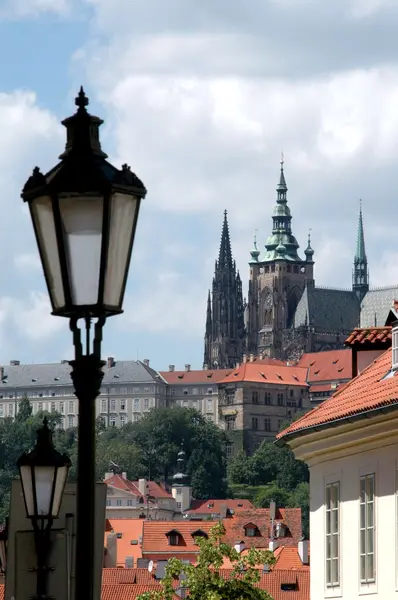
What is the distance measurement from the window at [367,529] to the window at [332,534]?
85cm

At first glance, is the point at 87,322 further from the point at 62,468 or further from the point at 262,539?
the point at 262,539

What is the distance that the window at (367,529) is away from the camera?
2088 centimetres

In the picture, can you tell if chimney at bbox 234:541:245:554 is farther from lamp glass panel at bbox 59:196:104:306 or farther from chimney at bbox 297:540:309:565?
lamp glass panel at bbox 59:196:104:306

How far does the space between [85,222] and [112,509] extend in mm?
182306

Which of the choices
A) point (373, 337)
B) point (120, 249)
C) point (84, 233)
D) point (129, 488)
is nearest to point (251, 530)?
point (129, 488)

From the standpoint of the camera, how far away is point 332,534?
22312mm

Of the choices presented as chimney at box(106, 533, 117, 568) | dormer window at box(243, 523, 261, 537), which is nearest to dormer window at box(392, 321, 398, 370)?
chimney at box(106, 533, 117, 568)

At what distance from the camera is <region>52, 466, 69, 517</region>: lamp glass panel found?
1137 centimetres

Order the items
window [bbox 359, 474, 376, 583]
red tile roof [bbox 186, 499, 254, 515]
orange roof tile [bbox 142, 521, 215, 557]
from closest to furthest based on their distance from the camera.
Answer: window [bbox 359, 474, 376, 583] → orange roof tile [bbox 142, 521, 215, 557] → red tile roof [bbox 186, 499, 254, 515]

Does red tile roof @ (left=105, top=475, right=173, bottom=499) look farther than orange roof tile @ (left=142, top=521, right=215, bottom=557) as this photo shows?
Yes

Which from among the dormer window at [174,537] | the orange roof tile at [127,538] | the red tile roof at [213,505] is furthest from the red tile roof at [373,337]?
the red tile roof at [213,505]

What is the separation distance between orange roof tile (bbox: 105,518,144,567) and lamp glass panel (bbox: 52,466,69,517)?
105 meters

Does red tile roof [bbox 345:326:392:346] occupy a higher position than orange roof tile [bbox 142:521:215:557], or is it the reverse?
orange roof tile [bbox 142:521:215:557]

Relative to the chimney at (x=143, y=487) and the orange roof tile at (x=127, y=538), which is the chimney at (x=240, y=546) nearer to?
the orange roof tile at (x=127, y=538)
